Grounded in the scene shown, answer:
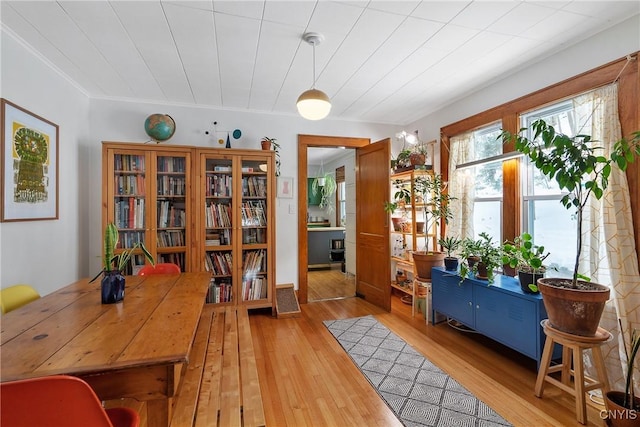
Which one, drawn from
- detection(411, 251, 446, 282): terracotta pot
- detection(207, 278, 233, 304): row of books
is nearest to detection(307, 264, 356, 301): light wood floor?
detection(207, 278, 233, 304): row of books

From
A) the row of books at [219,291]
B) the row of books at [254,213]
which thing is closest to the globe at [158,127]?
the row of books at [254,213]

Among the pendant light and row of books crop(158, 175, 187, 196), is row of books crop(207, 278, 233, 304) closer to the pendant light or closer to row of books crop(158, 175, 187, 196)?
row of books crop(158, 175, 187, 196)

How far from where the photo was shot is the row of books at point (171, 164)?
3182 mm

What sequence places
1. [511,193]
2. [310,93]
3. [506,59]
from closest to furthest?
[310,93]
[506,59]
[511,193]

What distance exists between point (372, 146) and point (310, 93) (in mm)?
1803

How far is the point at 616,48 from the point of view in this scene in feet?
6.78

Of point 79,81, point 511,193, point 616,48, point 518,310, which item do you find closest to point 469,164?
point 511,193

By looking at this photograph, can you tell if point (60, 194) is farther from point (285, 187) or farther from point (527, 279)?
point (527, 279)

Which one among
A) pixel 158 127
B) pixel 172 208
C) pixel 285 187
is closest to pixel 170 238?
pixel 172 208

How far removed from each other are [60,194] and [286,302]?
8.38 ft

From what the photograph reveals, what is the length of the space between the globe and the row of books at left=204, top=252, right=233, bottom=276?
1407 mm

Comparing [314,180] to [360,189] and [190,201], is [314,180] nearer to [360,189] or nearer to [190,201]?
[360,189]

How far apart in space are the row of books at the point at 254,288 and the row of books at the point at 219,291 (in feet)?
0.55

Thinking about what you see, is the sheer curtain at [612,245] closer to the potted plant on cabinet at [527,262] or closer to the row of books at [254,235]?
the potted plant on cabinet at [527,262]
